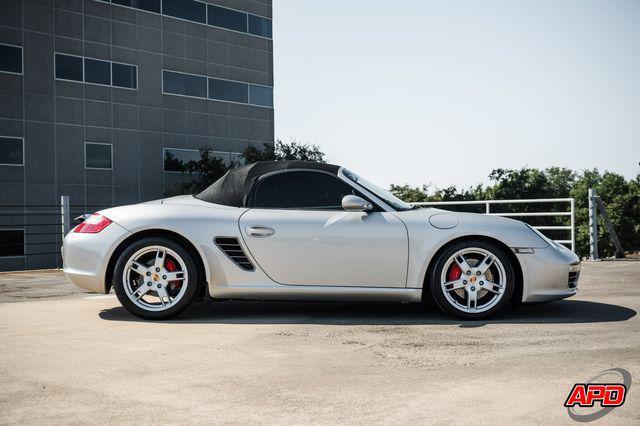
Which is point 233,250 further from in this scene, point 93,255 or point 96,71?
point 96,71

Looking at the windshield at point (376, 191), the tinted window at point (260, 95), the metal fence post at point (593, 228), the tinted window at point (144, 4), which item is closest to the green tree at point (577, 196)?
the tinted window at point (260, 95)

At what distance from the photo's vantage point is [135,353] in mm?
4648

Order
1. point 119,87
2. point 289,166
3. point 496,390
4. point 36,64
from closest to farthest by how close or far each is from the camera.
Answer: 1. point 496,390
2. point 289,166
3. point 36,64
4. point 119,87

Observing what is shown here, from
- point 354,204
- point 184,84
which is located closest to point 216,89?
point 184,84

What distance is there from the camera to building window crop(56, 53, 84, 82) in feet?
103

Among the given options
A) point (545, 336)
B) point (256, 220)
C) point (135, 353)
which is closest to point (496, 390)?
point (545, 336)

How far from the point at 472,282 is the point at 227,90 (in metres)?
32.9

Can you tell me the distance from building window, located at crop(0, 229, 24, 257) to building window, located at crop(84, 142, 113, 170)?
4.37 metres

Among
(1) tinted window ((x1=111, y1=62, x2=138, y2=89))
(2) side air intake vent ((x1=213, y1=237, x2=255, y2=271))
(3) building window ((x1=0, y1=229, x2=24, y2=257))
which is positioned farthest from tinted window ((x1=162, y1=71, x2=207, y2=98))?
(2) side air intake vent ((x1=213, y1=237, x2=255, y2=271))

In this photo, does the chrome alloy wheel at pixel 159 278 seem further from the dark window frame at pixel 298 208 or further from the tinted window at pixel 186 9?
the tinted window at pixel 186 9

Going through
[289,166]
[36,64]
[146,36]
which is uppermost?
[146,36]

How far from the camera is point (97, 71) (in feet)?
107

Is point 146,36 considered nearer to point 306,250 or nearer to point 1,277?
point 1,277

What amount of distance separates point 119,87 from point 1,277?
950 inches
